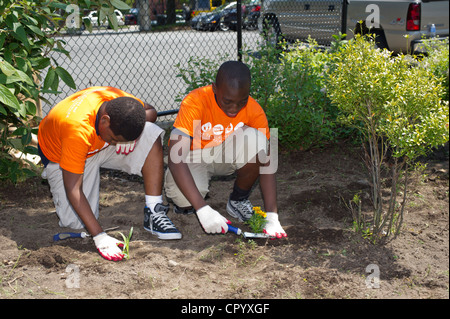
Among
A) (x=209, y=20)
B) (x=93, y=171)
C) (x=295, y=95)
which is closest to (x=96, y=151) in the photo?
(x=93, y=171)

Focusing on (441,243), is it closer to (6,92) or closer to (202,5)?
(6,92)

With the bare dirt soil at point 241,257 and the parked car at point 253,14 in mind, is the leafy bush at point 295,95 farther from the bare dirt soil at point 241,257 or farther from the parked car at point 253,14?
the parked car at point 253,14

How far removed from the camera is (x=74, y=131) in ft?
9.12

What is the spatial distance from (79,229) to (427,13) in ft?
17.0

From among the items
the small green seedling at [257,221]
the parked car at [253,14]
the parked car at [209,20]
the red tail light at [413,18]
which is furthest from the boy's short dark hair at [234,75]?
the parked car at [209,20]

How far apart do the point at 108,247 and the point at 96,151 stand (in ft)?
2.33

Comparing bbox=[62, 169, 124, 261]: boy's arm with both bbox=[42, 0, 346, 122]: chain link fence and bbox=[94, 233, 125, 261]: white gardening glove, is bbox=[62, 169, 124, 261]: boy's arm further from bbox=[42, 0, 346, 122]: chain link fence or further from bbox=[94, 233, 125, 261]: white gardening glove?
bbox=[42, 0, 346, 122]: chain link fence

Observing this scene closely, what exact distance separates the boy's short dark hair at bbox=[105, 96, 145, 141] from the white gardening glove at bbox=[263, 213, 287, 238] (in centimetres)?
101

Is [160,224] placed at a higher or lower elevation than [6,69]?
lower

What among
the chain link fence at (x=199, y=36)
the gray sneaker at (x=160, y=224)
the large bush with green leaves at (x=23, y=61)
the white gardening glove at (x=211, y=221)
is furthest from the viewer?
the chain link fence at (x=199, y=36)

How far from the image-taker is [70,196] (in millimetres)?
2820

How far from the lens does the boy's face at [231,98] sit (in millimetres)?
2832

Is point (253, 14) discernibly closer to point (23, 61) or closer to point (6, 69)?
point (23, 61)

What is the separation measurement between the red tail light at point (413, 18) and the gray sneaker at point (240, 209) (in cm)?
405
